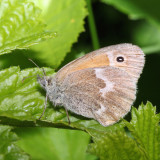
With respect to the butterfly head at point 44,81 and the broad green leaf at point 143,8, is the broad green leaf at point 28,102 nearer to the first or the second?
the butterfly head at point 44,81

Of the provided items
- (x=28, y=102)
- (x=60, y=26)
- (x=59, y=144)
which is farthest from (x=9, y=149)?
(x=60, y=26)

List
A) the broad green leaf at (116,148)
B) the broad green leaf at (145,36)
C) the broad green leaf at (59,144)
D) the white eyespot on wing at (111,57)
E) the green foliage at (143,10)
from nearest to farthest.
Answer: the broad green leaf at (116,148)
the white eyespot on wing at (111,57)
the broad green leaf at (59,144)
the green foliage at (143,10)
the broad green leaf at (145,36)

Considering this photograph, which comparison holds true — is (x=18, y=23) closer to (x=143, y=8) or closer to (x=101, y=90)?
(x=101, y=90)

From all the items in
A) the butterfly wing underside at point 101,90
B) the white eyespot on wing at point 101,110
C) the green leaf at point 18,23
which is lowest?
the white eyespot on wing at point 101,110

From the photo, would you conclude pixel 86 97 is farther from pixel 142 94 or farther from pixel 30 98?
pixel 142 94

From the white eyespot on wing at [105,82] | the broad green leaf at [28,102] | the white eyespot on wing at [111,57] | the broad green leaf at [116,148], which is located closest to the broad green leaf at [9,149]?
the broad green leaf at [28,102]

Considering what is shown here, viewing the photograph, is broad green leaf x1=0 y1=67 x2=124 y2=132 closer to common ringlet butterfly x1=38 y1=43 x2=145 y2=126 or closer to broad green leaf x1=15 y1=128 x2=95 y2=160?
common ringlet butterfly x1=38 y1=43 x2=145 y2=126
